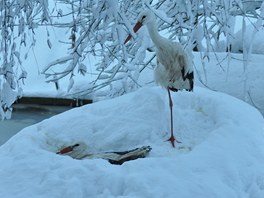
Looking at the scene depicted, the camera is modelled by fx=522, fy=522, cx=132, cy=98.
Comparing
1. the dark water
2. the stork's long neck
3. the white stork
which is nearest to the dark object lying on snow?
the white stork

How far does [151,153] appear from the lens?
3871 millimetres

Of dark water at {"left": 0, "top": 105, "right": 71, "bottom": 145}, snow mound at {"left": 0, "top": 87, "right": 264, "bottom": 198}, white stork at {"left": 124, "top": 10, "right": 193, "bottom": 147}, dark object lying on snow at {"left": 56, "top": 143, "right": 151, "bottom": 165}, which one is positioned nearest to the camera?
snow mound at {"left": 0, "top": 87, "right": 264, "bottom": 198}

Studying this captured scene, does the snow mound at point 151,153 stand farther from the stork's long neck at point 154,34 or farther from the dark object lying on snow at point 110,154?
the stork's long neck at point 154,34

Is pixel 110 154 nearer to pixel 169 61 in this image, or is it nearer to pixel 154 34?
pixel 169 61

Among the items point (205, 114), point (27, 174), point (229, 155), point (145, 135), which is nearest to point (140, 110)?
point (145, 135)

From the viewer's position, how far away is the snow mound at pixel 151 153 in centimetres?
305

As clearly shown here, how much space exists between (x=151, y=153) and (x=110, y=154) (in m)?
0.32

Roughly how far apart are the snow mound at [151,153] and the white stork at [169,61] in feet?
0.66

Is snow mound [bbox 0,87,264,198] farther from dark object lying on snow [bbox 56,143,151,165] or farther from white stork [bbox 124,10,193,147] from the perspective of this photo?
white stork [bbox 124,10,193,147]

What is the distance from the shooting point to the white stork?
14.3 feet

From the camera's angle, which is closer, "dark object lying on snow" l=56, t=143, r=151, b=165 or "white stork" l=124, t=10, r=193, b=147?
"dark object lying on snow" l=56, t=143, r=151, b=165

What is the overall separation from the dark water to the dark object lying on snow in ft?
13.3

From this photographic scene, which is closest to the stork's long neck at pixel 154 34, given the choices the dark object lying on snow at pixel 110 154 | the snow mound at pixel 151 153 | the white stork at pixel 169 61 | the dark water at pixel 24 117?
the white stork at pixel 169 61

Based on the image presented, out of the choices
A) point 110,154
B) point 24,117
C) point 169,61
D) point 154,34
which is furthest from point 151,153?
point 24,117
